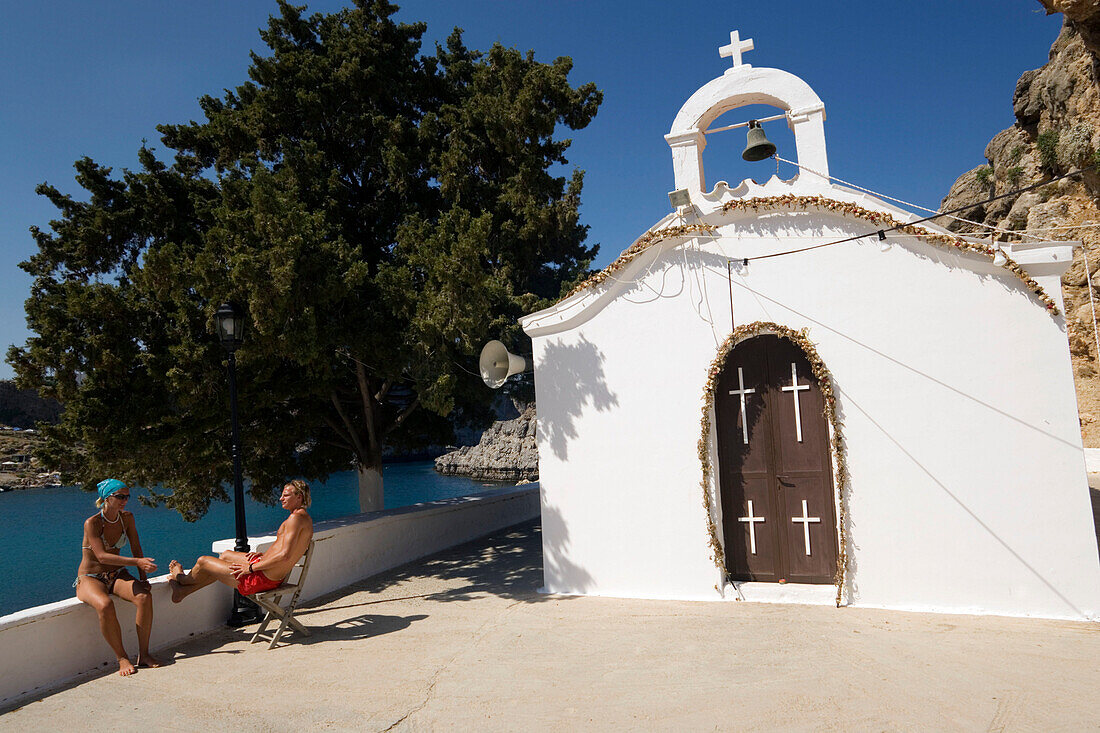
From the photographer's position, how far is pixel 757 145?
6.30 meters

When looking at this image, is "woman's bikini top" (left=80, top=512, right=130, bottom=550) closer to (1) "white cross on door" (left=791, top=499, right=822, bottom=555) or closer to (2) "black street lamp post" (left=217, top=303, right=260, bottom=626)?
(2) "black street lamp post" (left=217, top=303, right=260, bottom=626)

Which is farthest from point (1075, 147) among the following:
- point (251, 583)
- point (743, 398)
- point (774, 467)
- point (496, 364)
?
point (251, 583)

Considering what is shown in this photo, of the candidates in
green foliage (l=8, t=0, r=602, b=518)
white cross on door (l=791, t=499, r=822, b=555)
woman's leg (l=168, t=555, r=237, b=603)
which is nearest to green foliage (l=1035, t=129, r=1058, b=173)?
green foliage (l=8, t=0, r=602, b=518)

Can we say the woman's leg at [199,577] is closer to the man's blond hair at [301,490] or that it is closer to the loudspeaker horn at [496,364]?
the man's blond hair at [301,490]

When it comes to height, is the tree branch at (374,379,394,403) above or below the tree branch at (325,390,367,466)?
above

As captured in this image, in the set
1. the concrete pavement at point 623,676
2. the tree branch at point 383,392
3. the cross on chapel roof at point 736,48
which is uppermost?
the cross on chapel roof at point 736,48

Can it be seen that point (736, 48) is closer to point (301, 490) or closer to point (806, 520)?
point (806, 520)

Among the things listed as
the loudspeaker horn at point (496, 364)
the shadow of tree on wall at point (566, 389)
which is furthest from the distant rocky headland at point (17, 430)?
the shadow of tree on wall at point (566, 389)

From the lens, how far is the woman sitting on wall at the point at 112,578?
4863 millimetres

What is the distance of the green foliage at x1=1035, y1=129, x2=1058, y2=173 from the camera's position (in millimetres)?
19164

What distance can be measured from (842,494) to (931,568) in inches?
38.3

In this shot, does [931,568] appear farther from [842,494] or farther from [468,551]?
[468,551]

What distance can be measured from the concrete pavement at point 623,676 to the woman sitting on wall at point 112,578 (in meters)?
0.26

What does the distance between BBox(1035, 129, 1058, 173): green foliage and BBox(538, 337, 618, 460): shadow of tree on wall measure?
66.7 ft
